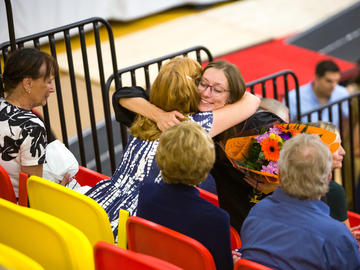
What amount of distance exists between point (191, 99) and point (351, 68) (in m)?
4.94

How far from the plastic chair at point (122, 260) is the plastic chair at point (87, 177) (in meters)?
1.03

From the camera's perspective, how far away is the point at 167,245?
1.85m

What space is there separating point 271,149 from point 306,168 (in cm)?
52

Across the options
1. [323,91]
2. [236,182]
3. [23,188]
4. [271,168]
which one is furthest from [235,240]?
[323,91]

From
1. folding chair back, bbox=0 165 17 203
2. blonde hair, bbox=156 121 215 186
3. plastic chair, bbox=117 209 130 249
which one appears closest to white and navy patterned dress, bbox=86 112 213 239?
plastic chair, bbox=117 209 130 249

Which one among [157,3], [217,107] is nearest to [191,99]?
[217,107]

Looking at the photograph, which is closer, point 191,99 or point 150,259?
point 150,259

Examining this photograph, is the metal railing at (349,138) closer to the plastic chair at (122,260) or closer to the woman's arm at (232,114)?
the woman's arm at (232,114)

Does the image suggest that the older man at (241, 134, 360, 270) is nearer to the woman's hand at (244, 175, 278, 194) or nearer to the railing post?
the woman's hand at (244, 175, 278, 194)

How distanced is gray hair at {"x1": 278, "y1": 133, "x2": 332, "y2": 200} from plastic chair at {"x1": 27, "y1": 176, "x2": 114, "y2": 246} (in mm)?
605

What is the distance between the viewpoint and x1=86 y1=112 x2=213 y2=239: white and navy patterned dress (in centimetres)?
236

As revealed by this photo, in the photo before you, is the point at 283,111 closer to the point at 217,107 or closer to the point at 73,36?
the point at 217,107

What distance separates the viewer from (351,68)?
689 centimetres

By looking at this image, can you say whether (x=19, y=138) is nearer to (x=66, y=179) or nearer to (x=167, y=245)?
(x=66, y=179)
